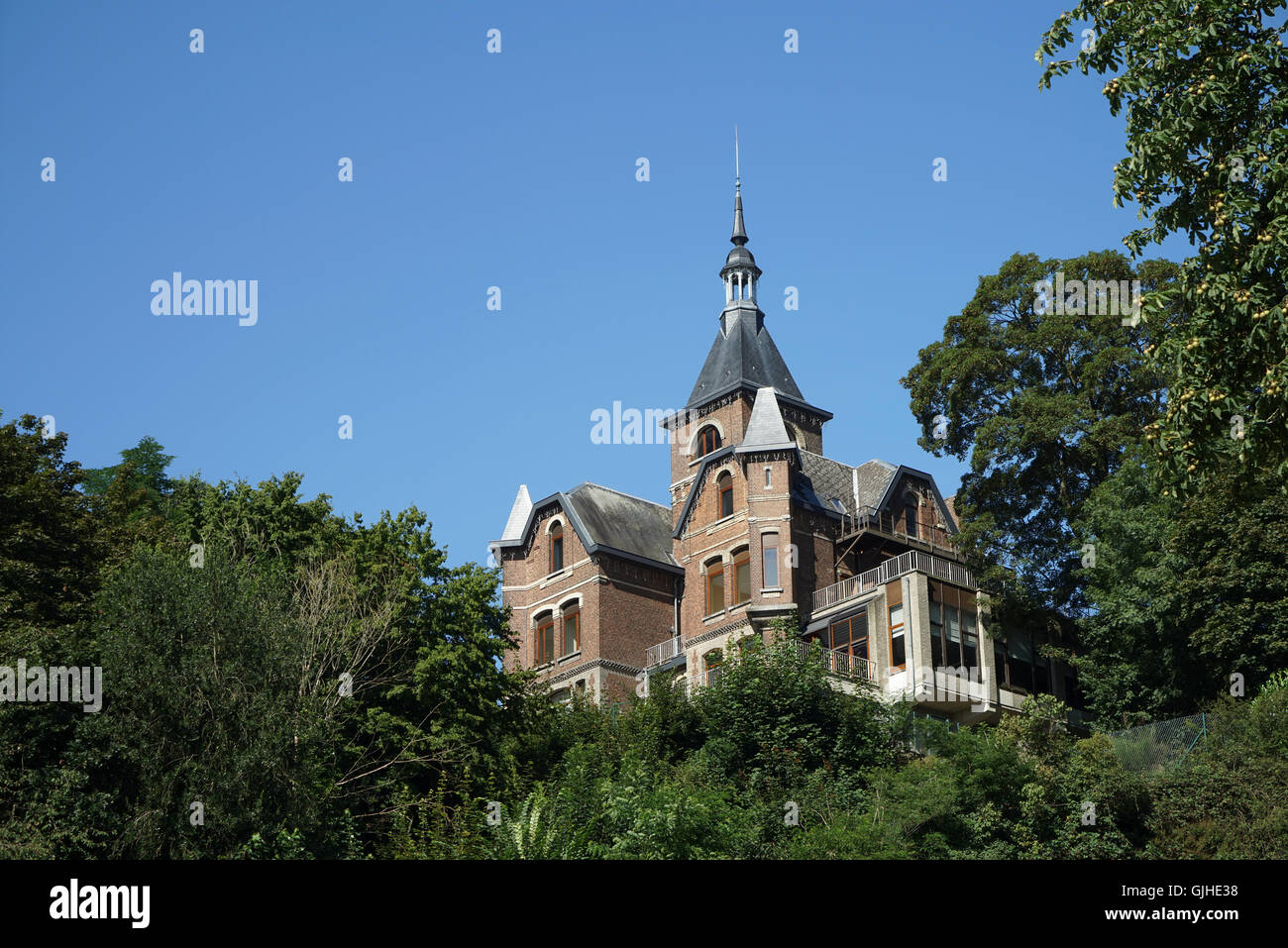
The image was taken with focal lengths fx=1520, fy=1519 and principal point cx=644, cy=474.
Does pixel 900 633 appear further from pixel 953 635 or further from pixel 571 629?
pixel 571 629

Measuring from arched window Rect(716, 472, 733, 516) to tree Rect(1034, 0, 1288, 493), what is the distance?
107 feet

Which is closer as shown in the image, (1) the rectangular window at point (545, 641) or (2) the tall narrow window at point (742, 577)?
(2) the tall narrow window at point (742, 577)

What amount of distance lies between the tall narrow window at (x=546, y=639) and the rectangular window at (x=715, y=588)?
620 cm

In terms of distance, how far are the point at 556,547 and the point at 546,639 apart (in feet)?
11.1

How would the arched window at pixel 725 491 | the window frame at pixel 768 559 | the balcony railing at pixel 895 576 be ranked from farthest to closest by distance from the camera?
the arched window at pixel 725 491 < the window frame at pixel 768 559 < the balcony railing at pixel 895 576

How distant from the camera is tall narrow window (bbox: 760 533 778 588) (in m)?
49.4

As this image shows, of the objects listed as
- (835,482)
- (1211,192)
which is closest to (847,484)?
(835,482)

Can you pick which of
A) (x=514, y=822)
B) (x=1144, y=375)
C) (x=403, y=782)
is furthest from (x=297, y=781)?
(x=1144, y=375)

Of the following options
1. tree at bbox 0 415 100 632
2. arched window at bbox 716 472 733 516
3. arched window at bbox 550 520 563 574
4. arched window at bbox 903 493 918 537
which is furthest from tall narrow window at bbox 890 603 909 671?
tree at bbox 0 415 100 632

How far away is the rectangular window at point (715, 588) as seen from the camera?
2025 inches

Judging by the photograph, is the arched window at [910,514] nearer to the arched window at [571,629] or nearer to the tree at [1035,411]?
the tree at [1035,411]

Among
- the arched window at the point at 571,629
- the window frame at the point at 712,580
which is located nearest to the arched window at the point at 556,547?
the arched window at the point at 571,629

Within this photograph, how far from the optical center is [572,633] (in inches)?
2121
